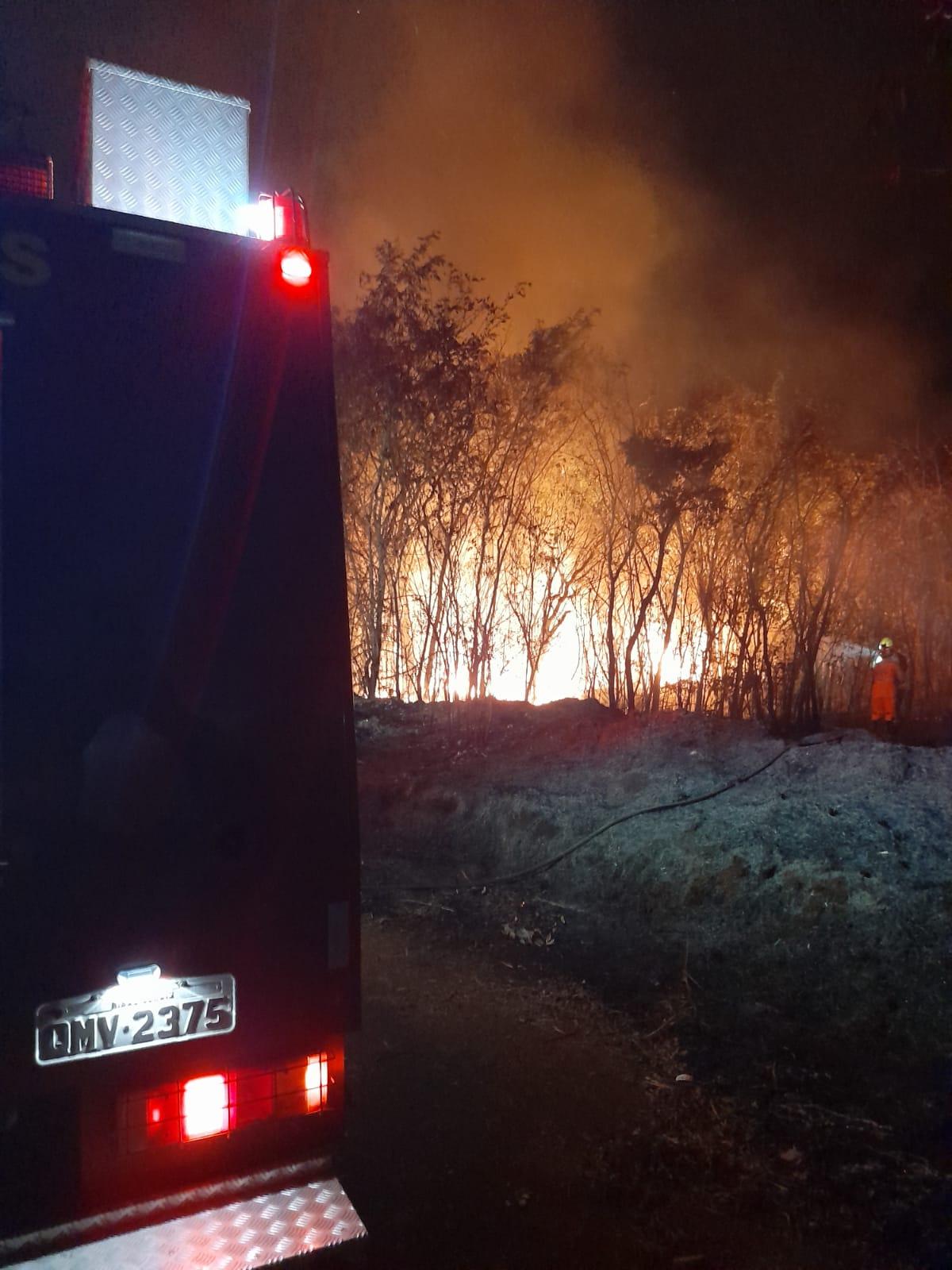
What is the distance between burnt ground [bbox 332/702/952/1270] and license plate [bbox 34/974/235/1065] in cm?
143

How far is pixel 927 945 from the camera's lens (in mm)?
5723

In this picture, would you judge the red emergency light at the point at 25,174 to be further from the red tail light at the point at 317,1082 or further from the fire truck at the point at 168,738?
the red tail light at the point at 317,1082

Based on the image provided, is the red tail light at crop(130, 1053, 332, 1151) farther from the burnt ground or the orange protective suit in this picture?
the orange protective suit

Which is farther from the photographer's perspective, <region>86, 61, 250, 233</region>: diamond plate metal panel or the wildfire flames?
the wildfire flames

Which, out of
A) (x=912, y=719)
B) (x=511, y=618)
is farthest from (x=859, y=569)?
(x=511, y=618)

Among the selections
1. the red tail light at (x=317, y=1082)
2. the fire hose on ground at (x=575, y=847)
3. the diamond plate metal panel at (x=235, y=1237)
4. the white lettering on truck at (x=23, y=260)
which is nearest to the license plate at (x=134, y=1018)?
the red tail light at (x=317, y=1082)

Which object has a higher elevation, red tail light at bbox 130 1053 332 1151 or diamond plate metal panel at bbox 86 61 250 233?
diamond plate metal panel at bbox 86 61 250 233

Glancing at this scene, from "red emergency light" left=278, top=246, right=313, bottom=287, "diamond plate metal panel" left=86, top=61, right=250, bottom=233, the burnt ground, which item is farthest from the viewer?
the burnt ground

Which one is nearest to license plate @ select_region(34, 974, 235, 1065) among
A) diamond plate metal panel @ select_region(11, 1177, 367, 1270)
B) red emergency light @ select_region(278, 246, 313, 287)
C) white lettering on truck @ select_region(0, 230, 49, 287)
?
diamond plate metal panel @ select_region(11, 1177, 367, 1270)

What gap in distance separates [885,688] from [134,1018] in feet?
49.2

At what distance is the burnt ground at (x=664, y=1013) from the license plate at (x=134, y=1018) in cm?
143

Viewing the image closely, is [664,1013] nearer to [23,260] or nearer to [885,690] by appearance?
[23,260]

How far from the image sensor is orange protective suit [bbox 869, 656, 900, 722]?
50.3 feet

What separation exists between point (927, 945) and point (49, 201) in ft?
19.3
